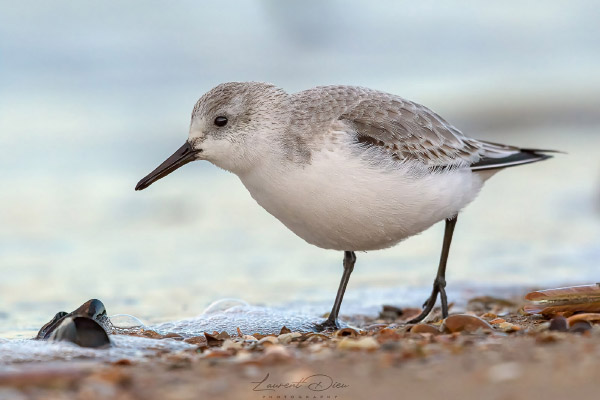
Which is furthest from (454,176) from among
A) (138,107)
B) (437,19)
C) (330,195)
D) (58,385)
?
(437,19)

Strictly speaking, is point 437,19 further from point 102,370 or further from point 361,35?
point 102,370

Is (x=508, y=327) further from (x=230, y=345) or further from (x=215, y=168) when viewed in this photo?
(x=215, y=168)

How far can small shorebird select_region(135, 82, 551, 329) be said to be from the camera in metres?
5.05

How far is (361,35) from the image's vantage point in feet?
61.8

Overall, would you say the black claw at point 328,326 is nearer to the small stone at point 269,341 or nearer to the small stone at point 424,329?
the small stone at point 269,341

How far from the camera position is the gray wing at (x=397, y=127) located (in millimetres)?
5352

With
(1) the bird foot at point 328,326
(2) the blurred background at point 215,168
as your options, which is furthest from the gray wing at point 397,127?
(2) the blurred background at point 215,168

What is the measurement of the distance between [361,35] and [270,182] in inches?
561

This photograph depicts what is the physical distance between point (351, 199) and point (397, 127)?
78 cm

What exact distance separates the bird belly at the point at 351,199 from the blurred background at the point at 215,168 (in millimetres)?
1729

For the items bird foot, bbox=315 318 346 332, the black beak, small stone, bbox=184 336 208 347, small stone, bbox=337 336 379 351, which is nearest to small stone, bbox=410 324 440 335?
small stone, bbox=337 336 379 351

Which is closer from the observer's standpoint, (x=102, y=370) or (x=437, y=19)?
(x=102, y=370)
